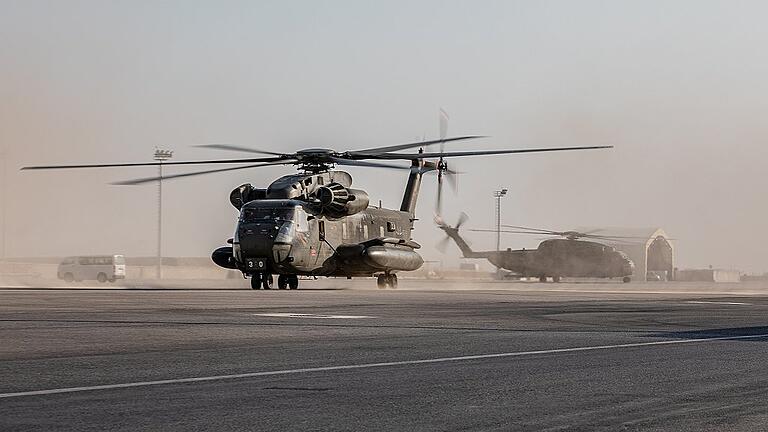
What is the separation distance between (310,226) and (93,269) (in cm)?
4412

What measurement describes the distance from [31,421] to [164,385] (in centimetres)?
231

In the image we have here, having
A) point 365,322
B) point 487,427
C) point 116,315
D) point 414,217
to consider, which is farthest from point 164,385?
point 414,217

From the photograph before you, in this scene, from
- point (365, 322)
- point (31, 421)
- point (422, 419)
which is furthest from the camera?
point (365, 322)

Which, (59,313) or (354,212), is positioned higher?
(354,212)

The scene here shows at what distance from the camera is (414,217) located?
57.5 metres

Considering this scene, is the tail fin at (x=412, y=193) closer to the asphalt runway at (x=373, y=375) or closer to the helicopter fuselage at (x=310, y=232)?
the helicopter fuselage at (x=310, y=232)

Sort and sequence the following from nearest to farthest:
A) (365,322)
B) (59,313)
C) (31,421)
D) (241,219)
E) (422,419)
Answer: (31,421)
(422,419)
(365,322)
(59,313)
(241,219)

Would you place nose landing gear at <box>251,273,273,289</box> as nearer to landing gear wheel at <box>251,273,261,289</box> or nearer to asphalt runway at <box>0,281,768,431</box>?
landing gear wheel at <box>251,273,261,289</box>

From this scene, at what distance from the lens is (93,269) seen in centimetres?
8762

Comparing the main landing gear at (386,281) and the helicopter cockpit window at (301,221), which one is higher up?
the helicopter cockpit window at (301,221)

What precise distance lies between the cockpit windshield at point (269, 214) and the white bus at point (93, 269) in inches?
1667

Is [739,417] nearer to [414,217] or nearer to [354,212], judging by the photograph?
[354,212]

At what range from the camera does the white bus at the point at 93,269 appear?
3413 inches

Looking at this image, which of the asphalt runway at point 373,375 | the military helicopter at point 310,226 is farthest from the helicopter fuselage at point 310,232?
the asphalt runway at point 373,375
